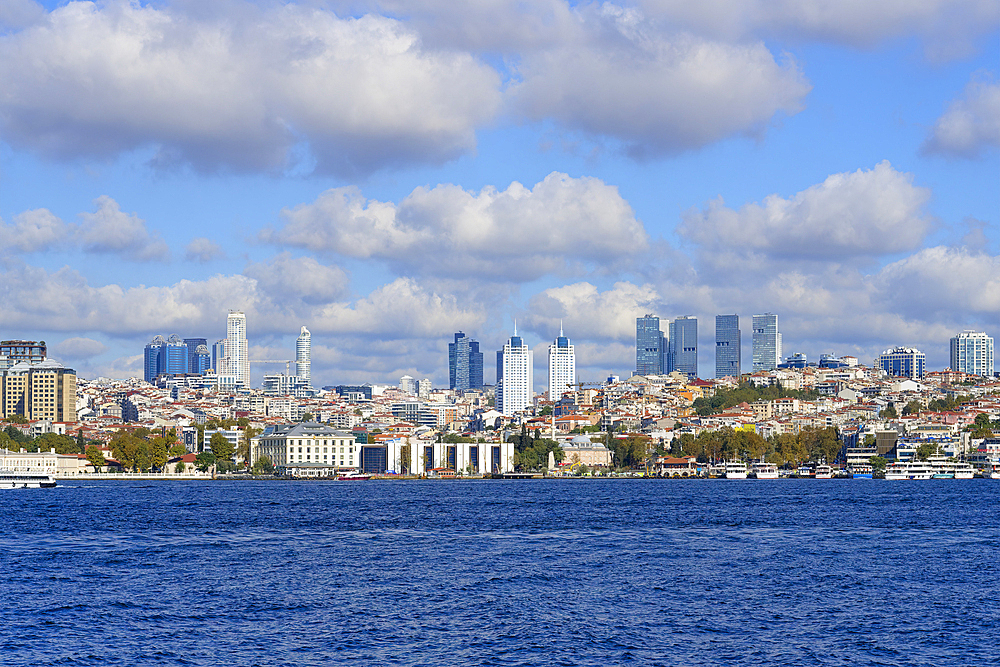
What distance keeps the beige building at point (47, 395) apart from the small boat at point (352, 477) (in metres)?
65.8

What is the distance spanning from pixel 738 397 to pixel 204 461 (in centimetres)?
9294

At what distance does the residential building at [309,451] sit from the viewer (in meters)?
127

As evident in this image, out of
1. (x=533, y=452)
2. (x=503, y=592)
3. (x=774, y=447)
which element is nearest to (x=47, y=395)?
(x=533, y=452)

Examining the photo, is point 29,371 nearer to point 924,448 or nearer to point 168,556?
point 924,448

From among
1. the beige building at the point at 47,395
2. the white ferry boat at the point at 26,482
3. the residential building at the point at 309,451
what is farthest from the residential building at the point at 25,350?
the white ferry boat at the point at 26,482

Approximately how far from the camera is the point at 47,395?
17688 cm

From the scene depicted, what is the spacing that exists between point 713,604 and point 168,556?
14871 mm

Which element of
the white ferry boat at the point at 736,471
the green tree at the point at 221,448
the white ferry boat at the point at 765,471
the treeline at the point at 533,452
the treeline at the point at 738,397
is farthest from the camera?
the treeline at the point at 738,397

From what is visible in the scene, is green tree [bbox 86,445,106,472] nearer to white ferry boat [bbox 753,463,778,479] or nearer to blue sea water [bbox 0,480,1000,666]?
white ferry boat [bbox 753,463,778,479]

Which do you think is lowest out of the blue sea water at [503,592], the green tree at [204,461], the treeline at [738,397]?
the green tree at [204,461]

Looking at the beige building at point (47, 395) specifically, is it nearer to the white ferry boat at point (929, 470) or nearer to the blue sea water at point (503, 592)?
the white ferry boat at point (929, 470)

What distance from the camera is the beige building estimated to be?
175625 mm

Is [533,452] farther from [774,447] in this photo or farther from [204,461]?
[204,461]

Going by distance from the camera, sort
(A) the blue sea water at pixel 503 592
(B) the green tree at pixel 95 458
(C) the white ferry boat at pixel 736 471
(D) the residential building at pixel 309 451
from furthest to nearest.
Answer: (D) the residential building at pixel 309 451, (C) the white ferry boat at pixel 736 471, (B) the green tree at pixel 95 458, (A) the blue sea water at pixel 503 592
